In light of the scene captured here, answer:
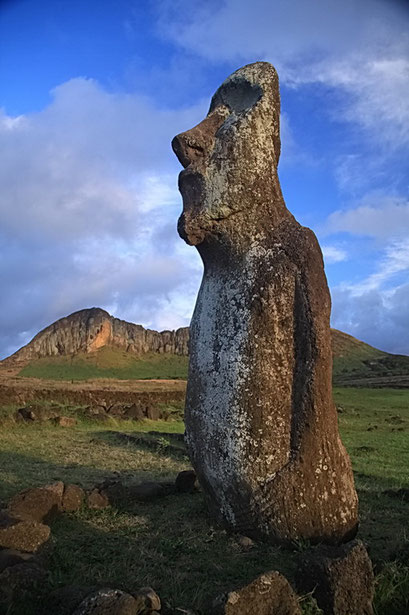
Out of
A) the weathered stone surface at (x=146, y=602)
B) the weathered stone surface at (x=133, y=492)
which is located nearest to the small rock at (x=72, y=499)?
the weathered stone surface at (x=133, y=492)

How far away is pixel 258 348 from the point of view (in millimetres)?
5973

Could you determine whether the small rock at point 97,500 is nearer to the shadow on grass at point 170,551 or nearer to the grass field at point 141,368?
the shadow on grass at point 170,551

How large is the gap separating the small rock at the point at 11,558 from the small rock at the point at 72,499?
2.15 m

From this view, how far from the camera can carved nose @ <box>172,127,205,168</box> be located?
22.0 ft

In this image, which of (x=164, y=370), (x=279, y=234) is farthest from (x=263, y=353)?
(x=164, y=370)

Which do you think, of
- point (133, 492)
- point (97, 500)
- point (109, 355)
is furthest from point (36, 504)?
point (109, 355)

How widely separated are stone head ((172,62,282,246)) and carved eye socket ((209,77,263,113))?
0.07ft

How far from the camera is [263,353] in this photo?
596 cm

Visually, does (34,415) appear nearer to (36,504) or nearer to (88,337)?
(36,504)

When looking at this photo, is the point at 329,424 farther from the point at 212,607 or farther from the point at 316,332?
the point at 212,607

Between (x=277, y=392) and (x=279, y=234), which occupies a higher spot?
(x=279, y=234)

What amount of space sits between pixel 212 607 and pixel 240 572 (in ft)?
4.40

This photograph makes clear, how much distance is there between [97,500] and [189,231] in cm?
370

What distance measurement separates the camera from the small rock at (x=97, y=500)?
7.04m
